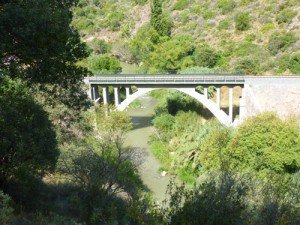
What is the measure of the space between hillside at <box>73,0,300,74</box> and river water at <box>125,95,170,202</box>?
598cm

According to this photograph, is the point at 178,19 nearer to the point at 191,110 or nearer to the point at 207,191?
the point at 191,110

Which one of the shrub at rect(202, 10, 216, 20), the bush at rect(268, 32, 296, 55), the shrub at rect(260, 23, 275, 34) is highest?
the shrub at rect(202, 10, 216, 20)

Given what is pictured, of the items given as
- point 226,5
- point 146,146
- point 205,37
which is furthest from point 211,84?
point 226,5

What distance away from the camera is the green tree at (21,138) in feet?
45.5

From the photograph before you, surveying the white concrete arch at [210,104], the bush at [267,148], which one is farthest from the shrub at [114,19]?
the bush at [267,148]

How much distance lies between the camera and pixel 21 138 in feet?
46.3

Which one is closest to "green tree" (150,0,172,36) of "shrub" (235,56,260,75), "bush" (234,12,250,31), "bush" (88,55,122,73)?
"bush" (234,12,250,31)

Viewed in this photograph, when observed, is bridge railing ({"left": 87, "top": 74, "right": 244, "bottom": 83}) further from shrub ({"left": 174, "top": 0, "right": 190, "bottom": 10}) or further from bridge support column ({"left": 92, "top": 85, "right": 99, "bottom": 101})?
shrub ({"left": 174, "top": 0, "right": 190, "bottom": 10})

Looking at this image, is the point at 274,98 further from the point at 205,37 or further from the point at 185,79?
the point at 205,37

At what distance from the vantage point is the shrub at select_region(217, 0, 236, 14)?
6066 centimetres

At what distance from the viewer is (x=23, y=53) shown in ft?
26.7

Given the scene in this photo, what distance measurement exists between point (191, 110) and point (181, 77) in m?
4.57

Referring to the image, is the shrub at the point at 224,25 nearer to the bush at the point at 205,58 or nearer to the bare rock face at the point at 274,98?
the bush at the point at 205,58

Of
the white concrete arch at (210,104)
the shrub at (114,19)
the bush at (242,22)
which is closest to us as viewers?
the white concrete arch at (210,104)
